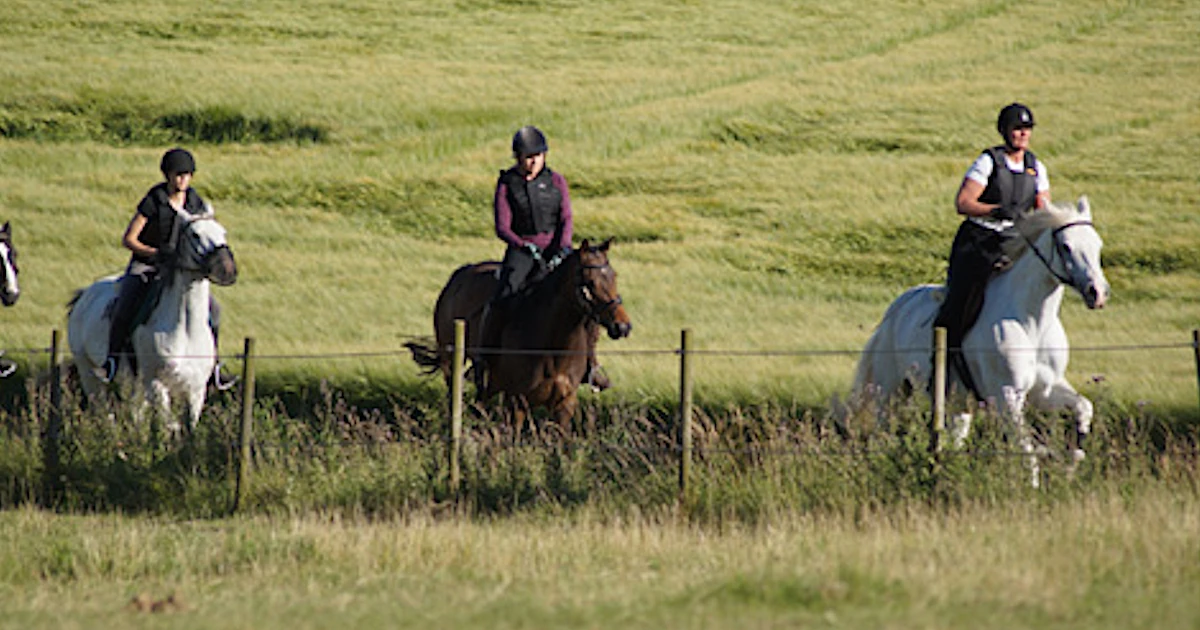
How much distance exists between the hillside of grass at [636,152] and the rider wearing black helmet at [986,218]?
1251mm

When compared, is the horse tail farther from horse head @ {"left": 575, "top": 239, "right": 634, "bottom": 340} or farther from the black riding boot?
horse head @ {"left": 575, "top": 239, "right": 634, "bottom": 340}

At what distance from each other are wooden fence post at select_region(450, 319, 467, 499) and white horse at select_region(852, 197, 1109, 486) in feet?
10.6

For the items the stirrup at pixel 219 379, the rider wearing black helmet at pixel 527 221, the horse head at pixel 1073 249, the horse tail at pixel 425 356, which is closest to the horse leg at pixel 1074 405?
the horse head at pixel 1073 249

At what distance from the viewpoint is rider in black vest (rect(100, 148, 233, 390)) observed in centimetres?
1515

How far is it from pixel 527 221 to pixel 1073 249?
4.49m

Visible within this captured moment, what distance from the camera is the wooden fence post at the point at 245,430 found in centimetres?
1388

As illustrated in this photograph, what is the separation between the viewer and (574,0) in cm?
4022

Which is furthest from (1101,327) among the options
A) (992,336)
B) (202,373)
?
(202,373)

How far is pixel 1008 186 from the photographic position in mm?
13664

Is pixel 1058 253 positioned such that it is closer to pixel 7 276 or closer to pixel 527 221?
pixel 527 221

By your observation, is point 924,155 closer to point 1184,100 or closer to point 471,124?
point 1184,100

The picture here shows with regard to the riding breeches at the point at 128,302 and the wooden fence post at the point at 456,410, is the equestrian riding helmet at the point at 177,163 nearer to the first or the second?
the riding breeches at the point at 128,302

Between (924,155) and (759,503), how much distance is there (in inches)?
673

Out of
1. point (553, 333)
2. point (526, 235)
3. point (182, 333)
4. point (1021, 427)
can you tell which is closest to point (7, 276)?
point (182, 333)
